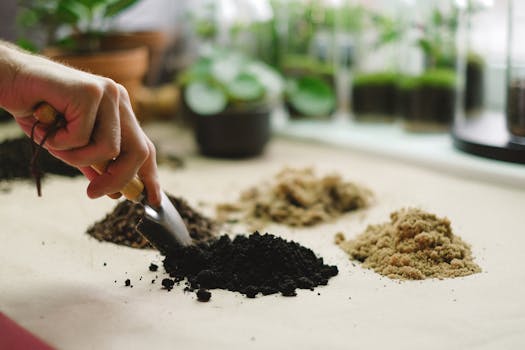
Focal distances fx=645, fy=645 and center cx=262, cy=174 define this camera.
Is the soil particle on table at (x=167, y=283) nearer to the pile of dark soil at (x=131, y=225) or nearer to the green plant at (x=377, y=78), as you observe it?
the pile of dark soil at (x=131, y=225)

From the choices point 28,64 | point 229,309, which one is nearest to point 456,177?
point 229,309

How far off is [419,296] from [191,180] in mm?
761

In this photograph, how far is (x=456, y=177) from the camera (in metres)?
1.44

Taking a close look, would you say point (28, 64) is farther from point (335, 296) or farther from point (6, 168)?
point (6, 168)

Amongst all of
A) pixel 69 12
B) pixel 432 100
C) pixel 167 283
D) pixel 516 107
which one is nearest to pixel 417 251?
pixel 167 283

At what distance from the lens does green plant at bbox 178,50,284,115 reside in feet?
5.33

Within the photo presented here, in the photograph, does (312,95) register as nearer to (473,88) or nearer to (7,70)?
(473,88)

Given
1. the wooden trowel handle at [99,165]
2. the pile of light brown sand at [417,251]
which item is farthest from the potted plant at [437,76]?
the wooden trowel handle at [99,165]

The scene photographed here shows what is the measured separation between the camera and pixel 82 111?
0.75 m

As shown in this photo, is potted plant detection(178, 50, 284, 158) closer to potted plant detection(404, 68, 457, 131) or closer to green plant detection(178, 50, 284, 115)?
green plant detection(178, 50, 284, 115)

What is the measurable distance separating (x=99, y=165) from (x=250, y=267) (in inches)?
9.7

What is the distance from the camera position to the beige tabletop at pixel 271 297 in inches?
28.7

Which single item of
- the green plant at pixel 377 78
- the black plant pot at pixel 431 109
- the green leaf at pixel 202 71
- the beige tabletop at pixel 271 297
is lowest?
the beige tabletop at pixel 271 297

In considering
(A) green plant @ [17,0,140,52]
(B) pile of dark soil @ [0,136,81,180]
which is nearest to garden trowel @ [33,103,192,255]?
(B) pile of dark soil @ [0,136,81,180]
